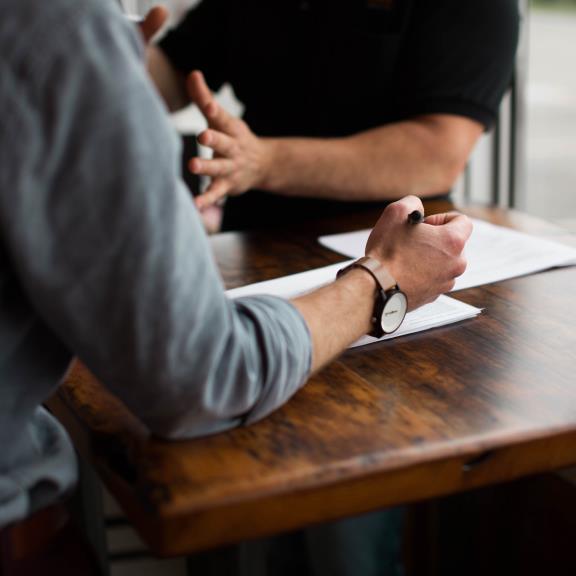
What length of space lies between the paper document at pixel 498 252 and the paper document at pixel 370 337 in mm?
101

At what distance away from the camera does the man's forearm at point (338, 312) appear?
0.79m

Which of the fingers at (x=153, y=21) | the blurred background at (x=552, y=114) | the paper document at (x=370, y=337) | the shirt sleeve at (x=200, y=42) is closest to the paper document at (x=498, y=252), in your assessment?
the paper document at (x=370, y=337)

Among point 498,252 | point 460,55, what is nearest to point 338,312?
point 498,252

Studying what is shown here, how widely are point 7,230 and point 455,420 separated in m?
0.45

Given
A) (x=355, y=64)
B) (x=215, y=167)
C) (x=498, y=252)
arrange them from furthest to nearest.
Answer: (x=355, y=64) → (x=215, y=167) → (x=498, y=252)

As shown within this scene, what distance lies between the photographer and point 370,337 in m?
0.98

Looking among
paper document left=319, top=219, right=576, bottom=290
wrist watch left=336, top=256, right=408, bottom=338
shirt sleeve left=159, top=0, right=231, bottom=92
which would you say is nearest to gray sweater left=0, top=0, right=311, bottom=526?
wrist watch left=336, top=256, right=408, bottom=338

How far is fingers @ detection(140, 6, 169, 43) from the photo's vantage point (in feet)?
4.91

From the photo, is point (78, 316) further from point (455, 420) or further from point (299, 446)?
point (455, 420)

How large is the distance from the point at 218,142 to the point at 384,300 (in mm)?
634

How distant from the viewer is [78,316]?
633mm

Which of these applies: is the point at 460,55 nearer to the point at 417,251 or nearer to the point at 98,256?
the point at 417,251

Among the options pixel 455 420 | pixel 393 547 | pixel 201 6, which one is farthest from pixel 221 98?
pixel 455 420

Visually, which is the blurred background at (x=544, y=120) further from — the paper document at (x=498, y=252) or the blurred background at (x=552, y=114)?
the paper document at (x=498, y=252)
